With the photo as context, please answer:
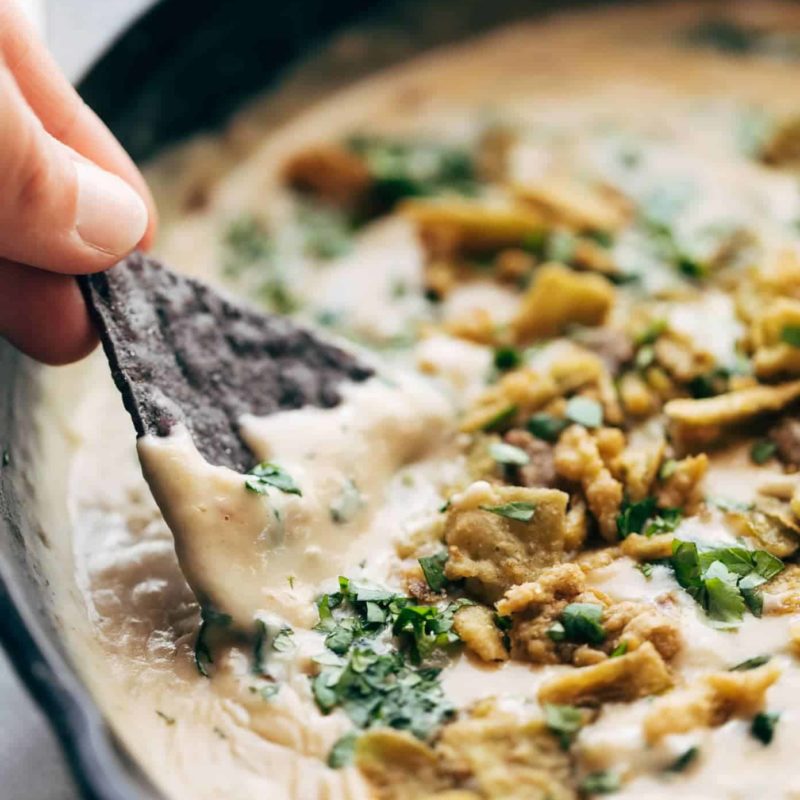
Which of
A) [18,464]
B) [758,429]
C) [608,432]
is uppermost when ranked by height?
[18,464]

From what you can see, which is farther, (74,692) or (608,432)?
(608,432)

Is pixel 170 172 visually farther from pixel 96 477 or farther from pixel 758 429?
pixel 758 429

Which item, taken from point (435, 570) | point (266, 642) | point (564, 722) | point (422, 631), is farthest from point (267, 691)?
point (564, 722)

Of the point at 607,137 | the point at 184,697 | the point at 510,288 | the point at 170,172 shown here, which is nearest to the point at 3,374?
the point at 184,697

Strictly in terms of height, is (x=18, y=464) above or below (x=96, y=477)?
above

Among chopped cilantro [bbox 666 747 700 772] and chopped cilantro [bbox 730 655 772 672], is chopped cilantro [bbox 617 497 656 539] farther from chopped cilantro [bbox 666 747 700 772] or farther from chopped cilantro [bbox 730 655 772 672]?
chopped cilantro [bbox 666 747 700 772]

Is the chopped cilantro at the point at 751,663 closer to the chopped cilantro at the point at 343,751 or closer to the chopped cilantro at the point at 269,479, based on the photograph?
the chopped cilantro at the point at 343,751
